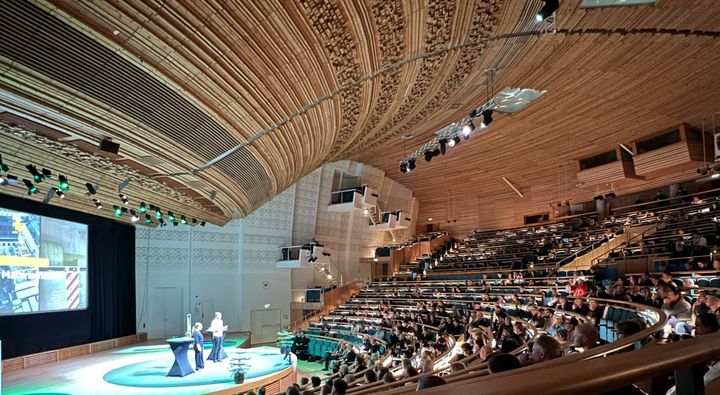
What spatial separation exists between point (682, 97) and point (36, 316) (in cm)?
1749

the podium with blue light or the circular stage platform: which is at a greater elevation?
the podium with blue light

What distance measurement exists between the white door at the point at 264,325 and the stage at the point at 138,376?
6340mm

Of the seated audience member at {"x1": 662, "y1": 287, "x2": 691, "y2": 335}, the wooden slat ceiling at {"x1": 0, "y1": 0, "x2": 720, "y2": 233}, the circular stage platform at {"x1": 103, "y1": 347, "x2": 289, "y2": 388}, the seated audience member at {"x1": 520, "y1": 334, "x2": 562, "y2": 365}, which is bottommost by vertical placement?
the circular stage platform at {"x1": 103, "y1": 347, "x2": 289, "y2": 388}

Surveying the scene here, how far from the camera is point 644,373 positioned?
942 millimetres

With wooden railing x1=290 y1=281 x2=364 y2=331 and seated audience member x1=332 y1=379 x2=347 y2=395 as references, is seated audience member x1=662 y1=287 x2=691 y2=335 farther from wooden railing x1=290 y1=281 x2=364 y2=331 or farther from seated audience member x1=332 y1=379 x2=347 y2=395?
wooden railing x1=290 y1=281 x2=364 y2=331

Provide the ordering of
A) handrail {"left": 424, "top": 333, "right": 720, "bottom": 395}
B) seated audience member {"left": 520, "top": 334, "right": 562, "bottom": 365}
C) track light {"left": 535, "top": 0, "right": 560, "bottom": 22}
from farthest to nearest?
track light {"left": 535, "top": 0, "right": 560, "bottom": 22} → seated audience member {"left": 520, "top": 334, "right": 562, "bottom": 365} → handrail {"left": 424, "top": 333, "right": 720, "bottom": 395}

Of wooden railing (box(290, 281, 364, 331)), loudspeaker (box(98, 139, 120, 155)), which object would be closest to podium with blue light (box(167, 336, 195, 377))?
loudspeaker (box(98, 139, 120, 155))

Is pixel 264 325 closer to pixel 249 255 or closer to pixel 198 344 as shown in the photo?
pixel 249 255

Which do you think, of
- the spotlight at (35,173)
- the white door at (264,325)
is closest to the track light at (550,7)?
the spotlight at (35,173)

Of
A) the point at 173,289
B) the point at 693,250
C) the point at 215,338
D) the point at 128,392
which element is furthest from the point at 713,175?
the point at 173,289

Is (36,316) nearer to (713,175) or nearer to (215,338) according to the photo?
(215,338)

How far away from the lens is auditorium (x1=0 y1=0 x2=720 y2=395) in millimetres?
4711

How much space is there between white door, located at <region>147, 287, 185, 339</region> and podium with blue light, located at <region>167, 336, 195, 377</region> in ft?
25.3

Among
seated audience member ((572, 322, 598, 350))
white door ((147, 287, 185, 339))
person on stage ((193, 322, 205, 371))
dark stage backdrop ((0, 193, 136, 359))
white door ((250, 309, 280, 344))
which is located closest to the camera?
seated audience member ((572, 322, 598, 350))
